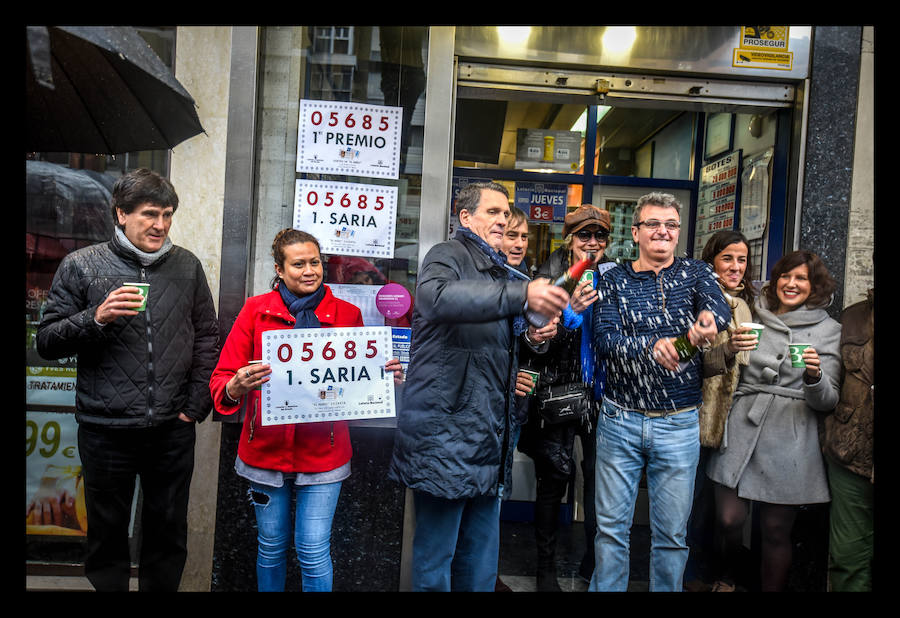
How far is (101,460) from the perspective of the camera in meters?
3.04

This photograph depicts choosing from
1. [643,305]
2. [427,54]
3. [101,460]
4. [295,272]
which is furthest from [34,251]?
[643,305]

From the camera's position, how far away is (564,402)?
354 cm

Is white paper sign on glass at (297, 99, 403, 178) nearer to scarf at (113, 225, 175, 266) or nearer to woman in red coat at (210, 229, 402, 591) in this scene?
woman in red coat at (210, 229, 402, 591)

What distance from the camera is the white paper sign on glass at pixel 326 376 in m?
2.99

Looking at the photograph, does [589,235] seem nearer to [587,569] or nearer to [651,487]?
[651,487]

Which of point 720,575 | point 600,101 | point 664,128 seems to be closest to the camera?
point 720,575

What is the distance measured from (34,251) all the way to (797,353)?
4507mm

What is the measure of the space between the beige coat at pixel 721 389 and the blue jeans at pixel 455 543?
4.46ft

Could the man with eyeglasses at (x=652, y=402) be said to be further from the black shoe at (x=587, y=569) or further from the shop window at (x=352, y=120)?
the shop window at (x=352, y=120)

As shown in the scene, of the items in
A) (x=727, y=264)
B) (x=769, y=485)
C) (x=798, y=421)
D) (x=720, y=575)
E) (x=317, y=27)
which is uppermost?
(x=317, y=27)

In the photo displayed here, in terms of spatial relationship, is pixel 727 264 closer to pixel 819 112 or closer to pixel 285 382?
pixel 819 112

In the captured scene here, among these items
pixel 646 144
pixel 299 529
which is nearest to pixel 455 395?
pixel 299 529

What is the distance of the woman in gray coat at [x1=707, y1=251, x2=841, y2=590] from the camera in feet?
11.3

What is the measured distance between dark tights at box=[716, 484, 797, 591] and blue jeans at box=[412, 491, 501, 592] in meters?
1.47
